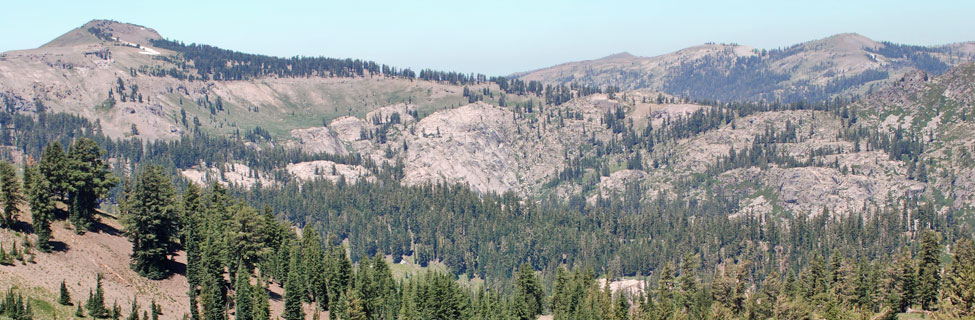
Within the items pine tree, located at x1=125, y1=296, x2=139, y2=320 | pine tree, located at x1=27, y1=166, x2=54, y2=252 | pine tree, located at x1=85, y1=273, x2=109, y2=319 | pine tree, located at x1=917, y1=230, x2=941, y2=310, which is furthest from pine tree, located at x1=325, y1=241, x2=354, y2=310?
pine tree, located at x1=917, y1=230, x2=941, y2=310

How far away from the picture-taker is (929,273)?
164375 mm

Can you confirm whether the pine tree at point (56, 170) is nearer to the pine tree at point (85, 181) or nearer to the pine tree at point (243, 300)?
the pine tree at point (85, 181)

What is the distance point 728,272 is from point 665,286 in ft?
55.9

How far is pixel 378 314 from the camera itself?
15025 cm

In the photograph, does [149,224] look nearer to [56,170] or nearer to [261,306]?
[56,170]

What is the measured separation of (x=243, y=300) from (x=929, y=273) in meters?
133

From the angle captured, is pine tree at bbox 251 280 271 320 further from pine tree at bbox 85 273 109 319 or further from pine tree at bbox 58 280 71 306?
pine tree at bbox 58 280 71 306

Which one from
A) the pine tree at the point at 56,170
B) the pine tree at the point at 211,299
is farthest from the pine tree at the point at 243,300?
the pine tree at the point at 56,170

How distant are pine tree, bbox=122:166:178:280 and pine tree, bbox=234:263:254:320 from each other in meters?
15.6

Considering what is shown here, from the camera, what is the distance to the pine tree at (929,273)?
164250 mm

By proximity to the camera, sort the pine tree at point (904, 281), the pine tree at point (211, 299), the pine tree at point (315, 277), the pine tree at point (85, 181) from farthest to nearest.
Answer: the pine tree at point (904, 281) < the pine tree at point (315, 277) < the pine tree at point (85, 181) < the pine tree at point (211, 299)

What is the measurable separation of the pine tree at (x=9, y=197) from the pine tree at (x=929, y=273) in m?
166

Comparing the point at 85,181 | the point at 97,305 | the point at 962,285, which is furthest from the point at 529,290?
the point at 85,181

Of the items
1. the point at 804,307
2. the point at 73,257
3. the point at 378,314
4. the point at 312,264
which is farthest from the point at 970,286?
the point at 73,257
